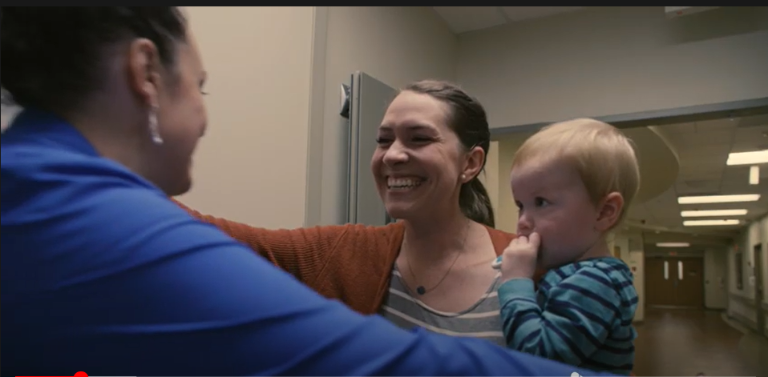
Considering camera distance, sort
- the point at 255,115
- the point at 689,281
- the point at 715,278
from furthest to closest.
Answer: the point at 689,281, the point at 715,278, the point at 255,115

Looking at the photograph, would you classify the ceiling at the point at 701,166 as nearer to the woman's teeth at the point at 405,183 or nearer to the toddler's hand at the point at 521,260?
the woman's teeth at the point at 405,183

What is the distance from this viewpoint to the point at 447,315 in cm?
83

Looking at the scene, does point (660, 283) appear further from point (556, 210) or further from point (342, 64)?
point (556, 210)

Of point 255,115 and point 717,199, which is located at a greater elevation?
point 717,199

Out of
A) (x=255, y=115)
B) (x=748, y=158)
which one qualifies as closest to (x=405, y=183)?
(x=255, y=115)

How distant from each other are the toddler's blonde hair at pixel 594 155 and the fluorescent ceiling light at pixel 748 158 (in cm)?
590

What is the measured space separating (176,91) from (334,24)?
5.41ft

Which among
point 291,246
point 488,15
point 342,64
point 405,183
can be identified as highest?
point 488,15

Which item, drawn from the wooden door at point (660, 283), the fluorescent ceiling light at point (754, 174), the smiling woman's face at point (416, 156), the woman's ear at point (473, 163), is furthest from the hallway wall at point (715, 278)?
the smiling woman's face at point (416, 156)

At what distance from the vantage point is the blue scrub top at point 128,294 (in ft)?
1.02

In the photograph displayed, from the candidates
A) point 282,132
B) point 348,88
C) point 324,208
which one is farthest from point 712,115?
point 282,132

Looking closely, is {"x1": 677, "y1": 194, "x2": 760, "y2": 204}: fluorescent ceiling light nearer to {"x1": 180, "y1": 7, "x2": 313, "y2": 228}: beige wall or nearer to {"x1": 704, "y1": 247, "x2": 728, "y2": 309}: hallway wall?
{"x1": 180, "y1": 7, "x2": 313, "y2": 228}: beige wall

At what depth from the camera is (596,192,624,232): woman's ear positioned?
0.67m

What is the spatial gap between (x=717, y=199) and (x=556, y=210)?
9.63 metres
